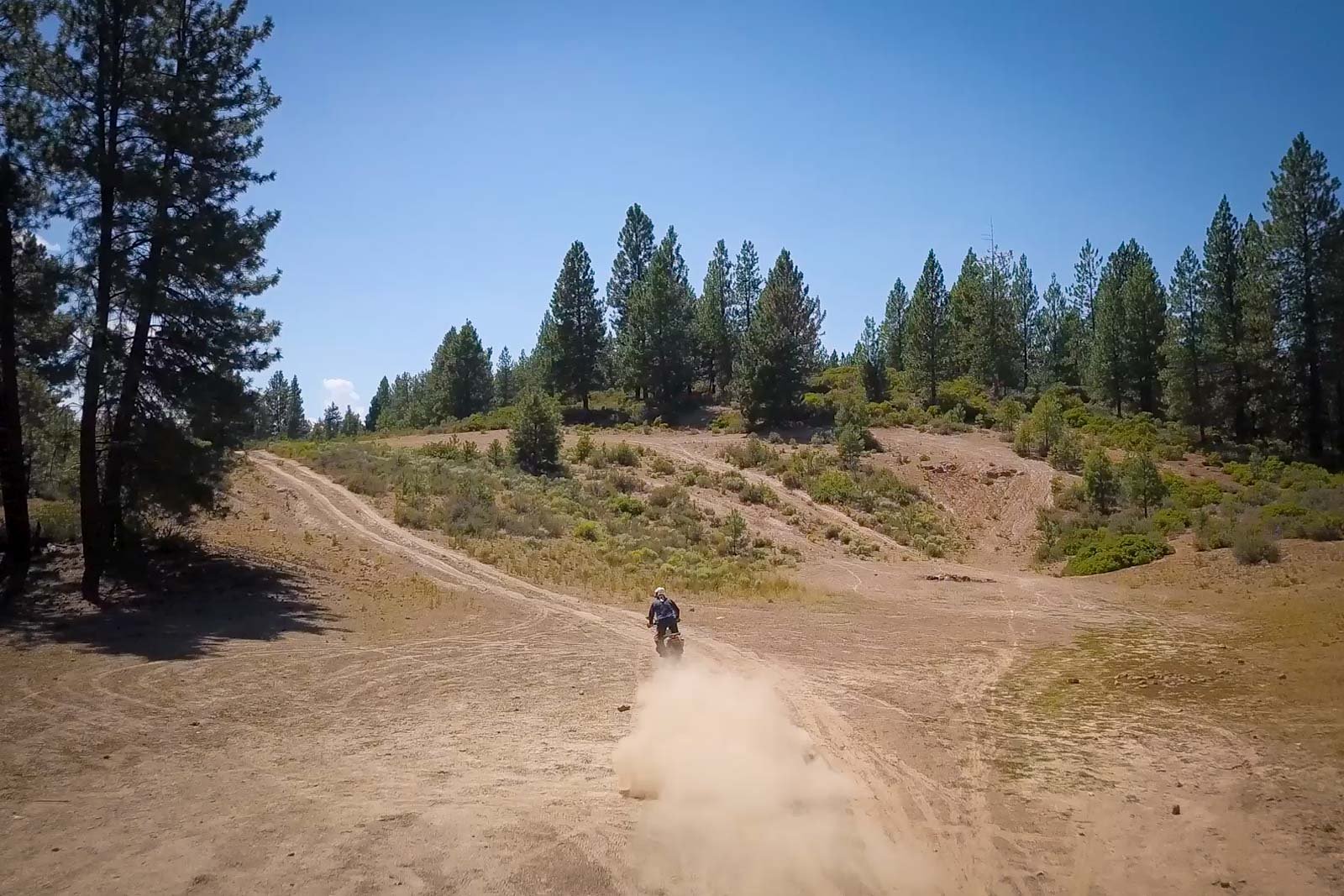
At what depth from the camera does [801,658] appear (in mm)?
15008

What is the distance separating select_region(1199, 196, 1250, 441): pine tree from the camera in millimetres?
47906

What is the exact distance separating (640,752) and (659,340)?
188 feet

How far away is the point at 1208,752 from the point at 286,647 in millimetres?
14415

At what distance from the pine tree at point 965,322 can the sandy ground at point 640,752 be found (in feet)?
160

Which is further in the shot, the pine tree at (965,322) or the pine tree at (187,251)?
the pine tree at (965,322)

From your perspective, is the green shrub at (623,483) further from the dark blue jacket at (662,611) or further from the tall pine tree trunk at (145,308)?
the dark blue jacket at (662,611)

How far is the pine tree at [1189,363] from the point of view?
49031 mm

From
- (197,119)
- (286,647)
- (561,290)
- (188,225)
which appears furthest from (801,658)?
(561,290)

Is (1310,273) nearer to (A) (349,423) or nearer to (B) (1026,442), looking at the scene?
(B) (1026,442)

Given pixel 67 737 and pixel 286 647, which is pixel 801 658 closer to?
pixel 286 647

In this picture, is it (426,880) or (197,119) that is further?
(197,119)

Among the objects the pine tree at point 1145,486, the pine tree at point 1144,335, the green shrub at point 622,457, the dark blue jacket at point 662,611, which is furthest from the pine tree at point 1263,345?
the dark blue jacket at point 662,611

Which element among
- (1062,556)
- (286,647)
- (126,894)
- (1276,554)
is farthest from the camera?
(1062,556)

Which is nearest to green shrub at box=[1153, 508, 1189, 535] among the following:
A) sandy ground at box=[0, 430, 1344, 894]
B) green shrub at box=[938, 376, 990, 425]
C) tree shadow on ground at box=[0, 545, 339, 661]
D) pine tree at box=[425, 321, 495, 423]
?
sandy ground at box=[0, 430, 1344, 894]
